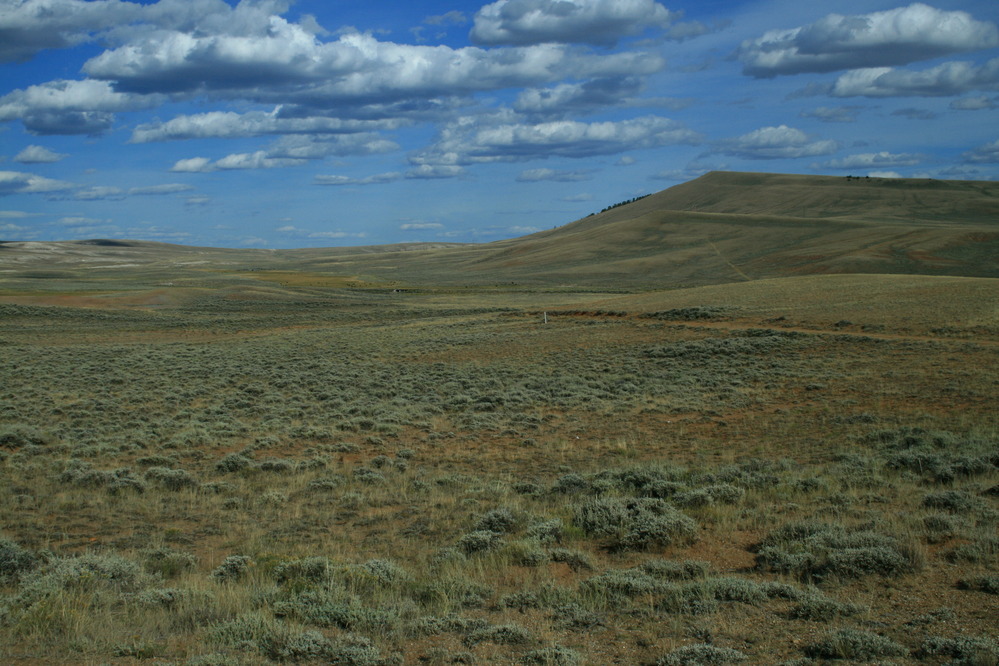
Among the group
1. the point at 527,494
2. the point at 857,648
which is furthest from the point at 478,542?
the point at 857,648

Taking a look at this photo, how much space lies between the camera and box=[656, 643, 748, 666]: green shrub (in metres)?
5.01

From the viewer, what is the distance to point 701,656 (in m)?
5.05

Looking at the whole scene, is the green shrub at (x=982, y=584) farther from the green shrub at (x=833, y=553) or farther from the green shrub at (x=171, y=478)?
the green shrub at (x=171, y=478)

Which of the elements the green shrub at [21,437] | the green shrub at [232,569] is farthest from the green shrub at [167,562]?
the green shrub at [21,437]

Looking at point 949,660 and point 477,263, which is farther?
point 477,263

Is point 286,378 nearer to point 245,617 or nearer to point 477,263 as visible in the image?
point 245,617

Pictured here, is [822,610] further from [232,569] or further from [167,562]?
[167,562]

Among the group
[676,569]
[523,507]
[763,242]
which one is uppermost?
[763,242]

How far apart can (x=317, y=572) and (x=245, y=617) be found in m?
1.36

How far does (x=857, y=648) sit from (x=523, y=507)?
5545 millimetres

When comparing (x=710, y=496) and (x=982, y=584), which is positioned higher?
(x=982, y=584)

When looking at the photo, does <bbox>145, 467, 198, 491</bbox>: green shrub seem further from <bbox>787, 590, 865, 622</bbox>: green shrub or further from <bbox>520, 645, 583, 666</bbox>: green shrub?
<bbox>787, 590, 865, 622</bbox>: green shrub

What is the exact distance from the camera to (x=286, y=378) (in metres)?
26.1

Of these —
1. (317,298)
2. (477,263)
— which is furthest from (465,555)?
(477,263)
